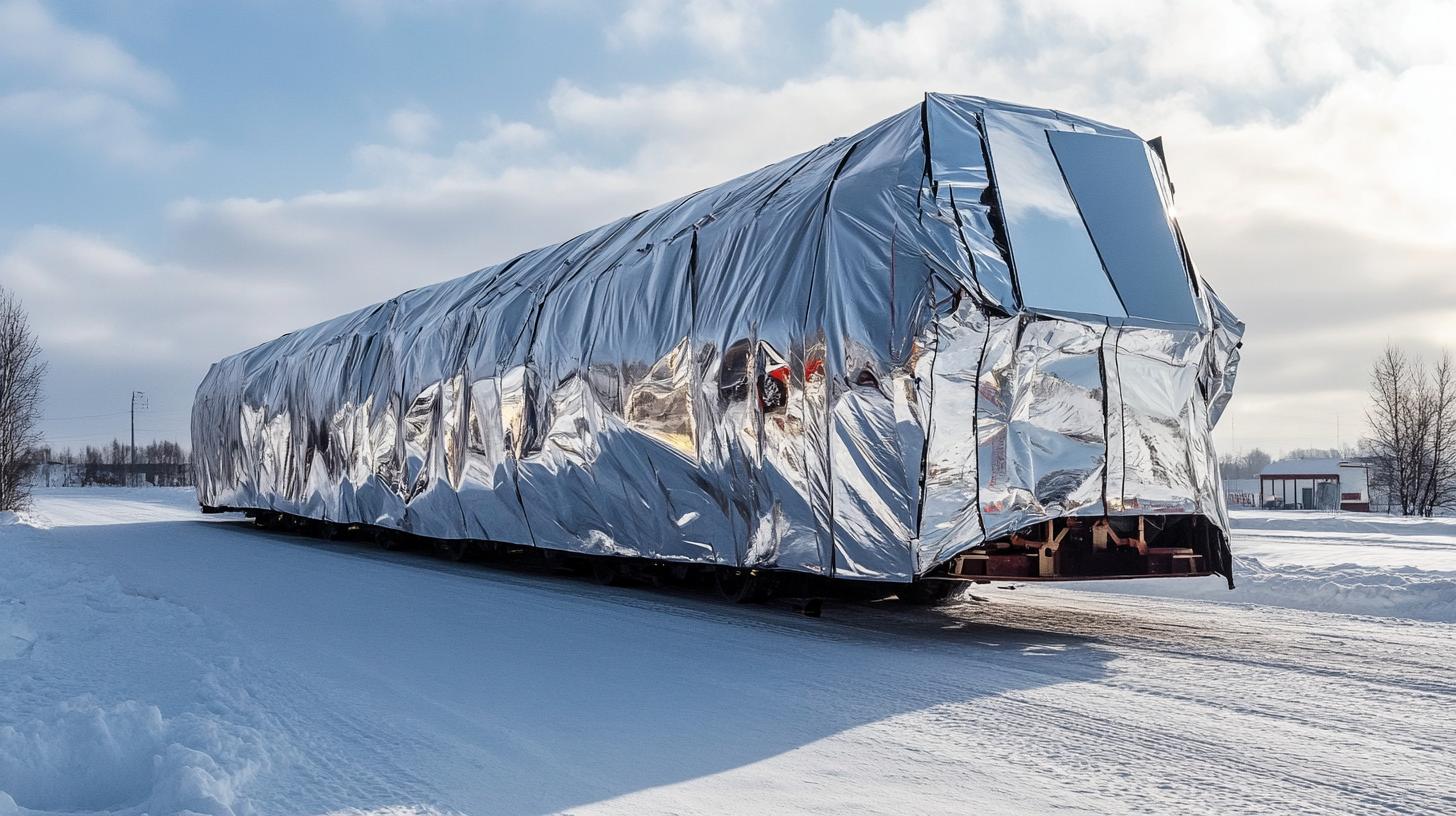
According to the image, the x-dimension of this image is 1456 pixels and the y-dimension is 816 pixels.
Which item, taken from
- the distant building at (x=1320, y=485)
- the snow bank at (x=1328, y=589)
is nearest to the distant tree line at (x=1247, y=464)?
the distant building at (x=1320, y=485)

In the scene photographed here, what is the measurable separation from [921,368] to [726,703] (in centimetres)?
271

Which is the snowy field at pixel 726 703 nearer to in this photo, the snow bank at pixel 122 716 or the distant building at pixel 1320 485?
the snow bank at pixel 122 716

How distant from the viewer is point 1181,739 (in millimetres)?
4738

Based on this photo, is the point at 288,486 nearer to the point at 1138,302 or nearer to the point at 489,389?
the point at 489,389

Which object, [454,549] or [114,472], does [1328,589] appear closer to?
A: [454,549]

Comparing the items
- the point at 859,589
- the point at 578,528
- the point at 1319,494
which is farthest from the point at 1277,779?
the point at 1319,494

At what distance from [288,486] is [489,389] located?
30.9ft

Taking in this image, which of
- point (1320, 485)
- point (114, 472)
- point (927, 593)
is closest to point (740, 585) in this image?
point (927, 593)

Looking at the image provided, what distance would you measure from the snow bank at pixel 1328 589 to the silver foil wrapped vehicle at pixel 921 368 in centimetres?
246

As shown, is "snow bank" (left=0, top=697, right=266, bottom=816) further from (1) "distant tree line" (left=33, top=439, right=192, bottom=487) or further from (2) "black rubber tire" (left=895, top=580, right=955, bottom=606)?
(1) "distant tree line" (left=33, top=439, right=192, bottom=487)

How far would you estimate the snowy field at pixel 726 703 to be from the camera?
4055 millimetres

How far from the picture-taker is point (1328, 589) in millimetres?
9977

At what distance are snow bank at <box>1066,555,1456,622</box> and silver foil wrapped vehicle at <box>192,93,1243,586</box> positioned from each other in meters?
2.46

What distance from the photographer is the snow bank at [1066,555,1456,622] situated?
30.5ft
